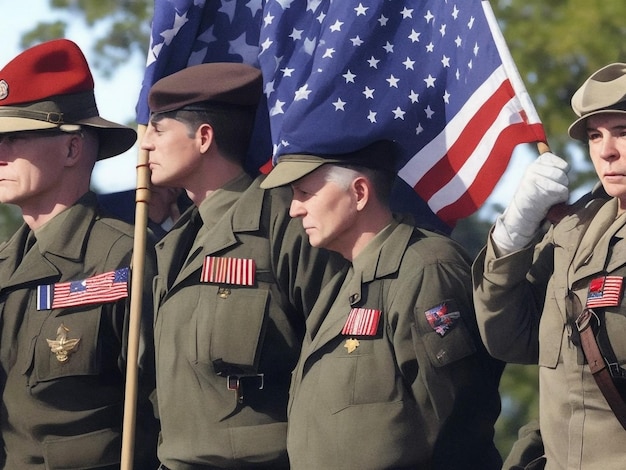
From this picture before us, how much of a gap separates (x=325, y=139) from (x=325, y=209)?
0.32 metres

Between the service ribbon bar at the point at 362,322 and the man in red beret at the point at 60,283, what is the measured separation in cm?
144

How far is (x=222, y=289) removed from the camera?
26.8ft

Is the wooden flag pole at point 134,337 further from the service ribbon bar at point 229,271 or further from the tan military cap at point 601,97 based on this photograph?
the tan military cap at point 601,97

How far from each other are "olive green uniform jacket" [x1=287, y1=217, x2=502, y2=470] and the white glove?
23.6 inches

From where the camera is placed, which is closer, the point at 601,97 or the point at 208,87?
the point at 601,97

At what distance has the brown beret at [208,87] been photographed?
8.50 meters

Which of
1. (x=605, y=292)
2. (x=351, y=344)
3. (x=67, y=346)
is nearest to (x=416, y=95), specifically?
(x=351, y=344)

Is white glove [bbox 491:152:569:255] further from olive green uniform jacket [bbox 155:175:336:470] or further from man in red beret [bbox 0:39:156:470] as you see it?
man in red beret [bbox 0:39:156:470]

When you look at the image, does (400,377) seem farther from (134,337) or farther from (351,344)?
(134,337)

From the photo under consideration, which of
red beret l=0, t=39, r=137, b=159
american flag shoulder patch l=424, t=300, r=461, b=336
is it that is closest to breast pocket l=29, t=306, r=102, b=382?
red beret l=0, t=39, r=137, b=159

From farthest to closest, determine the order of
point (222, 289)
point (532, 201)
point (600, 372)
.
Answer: point (222, 289)
point (532, 201)
point (600, 372)

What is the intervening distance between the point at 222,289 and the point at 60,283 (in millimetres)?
982

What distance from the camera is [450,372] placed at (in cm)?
745

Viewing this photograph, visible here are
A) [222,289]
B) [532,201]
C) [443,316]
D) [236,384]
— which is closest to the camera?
[532,201]
